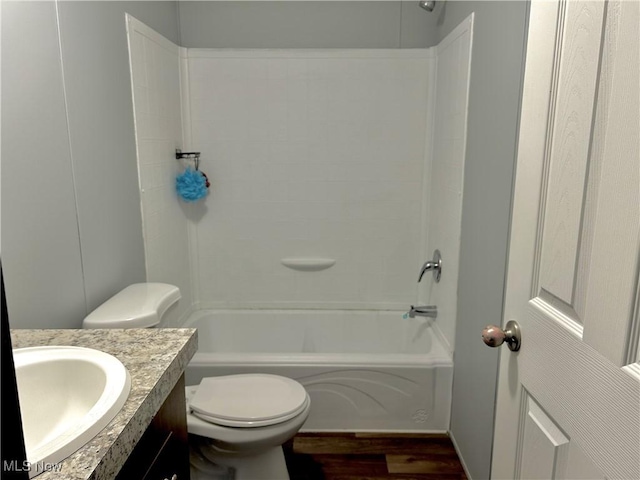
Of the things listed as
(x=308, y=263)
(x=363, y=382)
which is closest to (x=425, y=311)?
(x=363, y=382)

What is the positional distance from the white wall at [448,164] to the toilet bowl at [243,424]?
0.92 meters

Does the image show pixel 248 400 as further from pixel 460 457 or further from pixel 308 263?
pixel 308 263

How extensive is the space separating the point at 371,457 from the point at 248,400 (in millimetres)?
725

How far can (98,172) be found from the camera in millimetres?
1772

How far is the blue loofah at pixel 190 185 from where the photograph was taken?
264 cm

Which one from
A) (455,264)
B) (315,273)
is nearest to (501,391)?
(455,264)

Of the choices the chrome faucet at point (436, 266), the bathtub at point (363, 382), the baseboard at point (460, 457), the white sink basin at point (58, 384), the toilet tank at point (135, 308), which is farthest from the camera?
the chrome faucet at point (436, 266)

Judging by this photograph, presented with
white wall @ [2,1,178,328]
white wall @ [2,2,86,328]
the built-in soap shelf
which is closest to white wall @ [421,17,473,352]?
the built-in soap shelf

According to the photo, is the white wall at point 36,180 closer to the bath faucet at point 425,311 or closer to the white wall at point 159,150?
the white wall at point 159,150

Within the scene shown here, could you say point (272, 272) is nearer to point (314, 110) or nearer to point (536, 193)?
point (314, 110)

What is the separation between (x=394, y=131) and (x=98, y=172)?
165 centimetres

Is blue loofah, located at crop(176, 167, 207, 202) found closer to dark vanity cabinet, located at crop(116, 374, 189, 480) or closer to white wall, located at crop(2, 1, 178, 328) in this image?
white wall, located at crop(2, 1, 178, 328)

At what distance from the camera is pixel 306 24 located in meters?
2.71

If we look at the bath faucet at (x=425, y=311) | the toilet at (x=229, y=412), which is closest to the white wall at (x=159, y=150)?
the toilet at (x=229, y=412)
